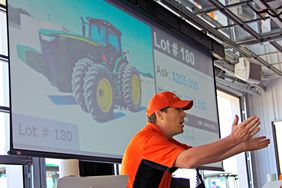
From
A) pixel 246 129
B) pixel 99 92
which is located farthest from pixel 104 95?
pixel 246 129

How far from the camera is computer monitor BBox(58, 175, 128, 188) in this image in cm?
193

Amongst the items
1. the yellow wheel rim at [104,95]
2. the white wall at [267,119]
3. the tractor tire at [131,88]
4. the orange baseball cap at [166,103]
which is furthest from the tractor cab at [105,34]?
the white wall at [267,119]

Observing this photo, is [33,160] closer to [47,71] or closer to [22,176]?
[22,176]

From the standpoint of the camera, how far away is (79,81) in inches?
159

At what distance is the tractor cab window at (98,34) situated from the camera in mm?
4374

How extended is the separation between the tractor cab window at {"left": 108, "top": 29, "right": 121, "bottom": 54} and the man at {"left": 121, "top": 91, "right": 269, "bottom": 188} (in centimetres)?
184

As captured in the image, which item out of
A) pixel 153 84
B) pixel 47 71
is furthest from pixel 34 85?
pixel 153 84

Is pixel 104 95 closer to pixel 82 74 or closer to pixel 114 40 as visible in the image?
pixel 82 74

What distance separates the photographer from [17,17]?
355cm

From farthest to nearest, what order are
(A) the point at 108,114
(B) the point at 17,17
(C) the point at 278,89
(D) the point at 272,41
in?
(C) the point at 278,89, (D) the point at 272,41, (A) the point at 108,114, (B) the point at 17,17

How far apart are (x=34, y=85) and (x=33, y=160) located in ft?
3.85

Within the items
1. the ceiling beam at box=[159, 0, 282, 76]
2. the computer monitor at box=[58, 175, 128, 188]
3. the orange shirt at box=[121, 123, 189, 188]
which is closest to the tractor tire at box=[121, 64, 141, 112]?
the ceiling beam at box=[159, 0, 282, 76]

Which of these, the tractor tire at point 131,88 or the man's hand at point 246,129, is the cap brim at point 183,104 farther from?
the tractor tire at point 131,88

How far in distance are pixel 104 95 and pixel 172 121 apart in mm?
1589
